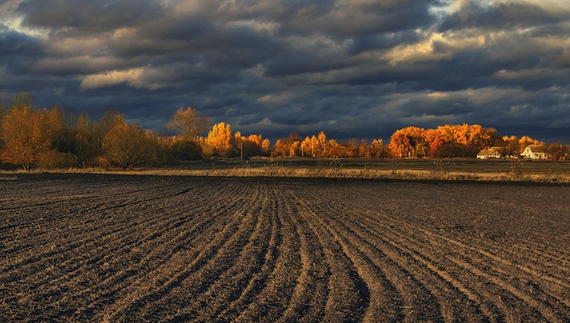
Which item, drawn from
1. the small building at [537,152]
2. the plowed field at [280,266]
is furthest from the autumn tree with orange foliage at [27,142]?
the small building at [537,152]

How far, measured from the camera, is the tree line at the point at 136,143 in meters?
55.5

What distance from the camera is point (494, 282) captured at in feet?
25.8

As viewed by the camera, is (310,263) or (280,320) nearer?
(280,320)

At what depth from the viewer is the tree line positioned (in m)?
55.5

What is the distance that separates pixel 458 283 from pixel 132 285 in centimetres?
493

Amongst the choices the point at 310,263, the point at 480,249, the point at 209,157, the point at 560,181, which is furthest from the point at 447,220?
the point at 209,157

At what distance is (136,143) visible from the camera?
58.8 meters

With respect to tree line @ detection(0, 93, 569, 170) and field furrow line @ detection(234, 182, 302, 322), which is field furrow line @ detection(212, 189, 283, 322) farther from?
tree line @ detection(0, 93, 569, 170)

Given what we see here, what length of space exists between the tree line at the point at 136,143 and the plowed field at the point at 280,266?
42.2 metres

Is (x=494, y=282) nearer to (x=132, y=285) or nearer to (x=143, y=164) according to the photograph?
(x=132, y=285)

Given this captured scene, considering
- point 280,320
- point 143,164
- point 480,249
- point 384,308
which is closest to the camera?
point 280,320

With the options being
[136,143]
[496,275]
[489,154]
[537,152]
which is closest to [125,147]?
[136,143]

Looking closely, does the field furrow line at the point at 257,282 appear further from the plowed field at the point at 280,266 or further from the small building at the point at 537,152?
the small building at the point at 537,152

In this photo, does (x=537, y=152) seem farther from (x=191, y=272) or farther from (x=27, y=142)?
(x=191, y=272)
